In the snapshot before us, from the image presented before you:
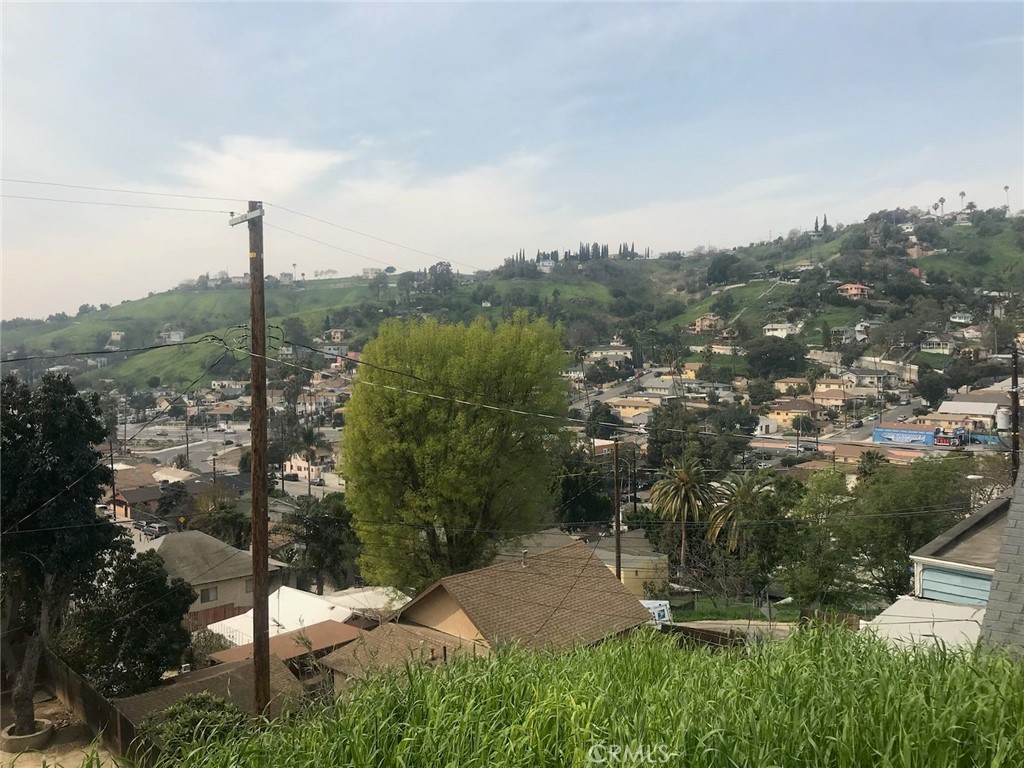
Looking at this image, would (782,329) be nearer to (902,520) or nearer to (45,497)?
(902,520)

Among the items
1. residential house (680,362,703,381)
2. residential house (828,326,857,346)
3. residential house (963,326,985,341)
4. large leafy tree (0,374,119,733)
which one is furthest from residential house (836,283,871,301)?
large leafy tree (0,374,119,733)

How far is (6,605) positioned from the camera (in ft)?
50.6

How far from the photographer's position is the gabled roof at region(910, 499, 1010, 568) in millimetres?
12977

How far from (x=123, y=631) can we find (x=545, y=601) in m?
9.43

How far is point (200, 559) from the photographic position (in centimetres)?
2534

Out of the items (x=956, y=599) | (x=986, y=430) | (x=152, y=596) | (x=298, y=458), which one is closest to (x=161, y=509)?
(x=298, y=458)

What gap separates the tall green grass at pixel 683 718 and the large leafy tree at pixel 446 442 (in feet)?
47.1

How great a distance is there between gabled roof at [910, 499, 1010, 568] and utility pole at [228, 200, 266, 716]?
11372 millimetres

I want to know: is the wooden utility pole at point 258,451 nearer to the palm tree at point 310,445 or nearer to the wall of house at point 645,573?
the wall of house at point 645,573

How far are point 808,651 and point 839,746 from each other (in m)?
1.84

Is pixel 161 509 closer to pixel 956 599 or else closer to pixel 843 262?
pixel 956 599

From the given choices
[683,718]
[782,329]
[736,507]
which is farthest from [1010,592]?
[782,329]

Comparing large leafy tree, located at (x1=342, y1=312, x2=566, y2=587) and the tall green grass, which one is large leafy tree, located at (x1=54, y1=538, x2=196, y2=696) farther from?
the tall green grass

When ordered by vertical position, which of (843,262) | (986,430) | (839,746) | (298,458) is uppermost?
(843,262)
